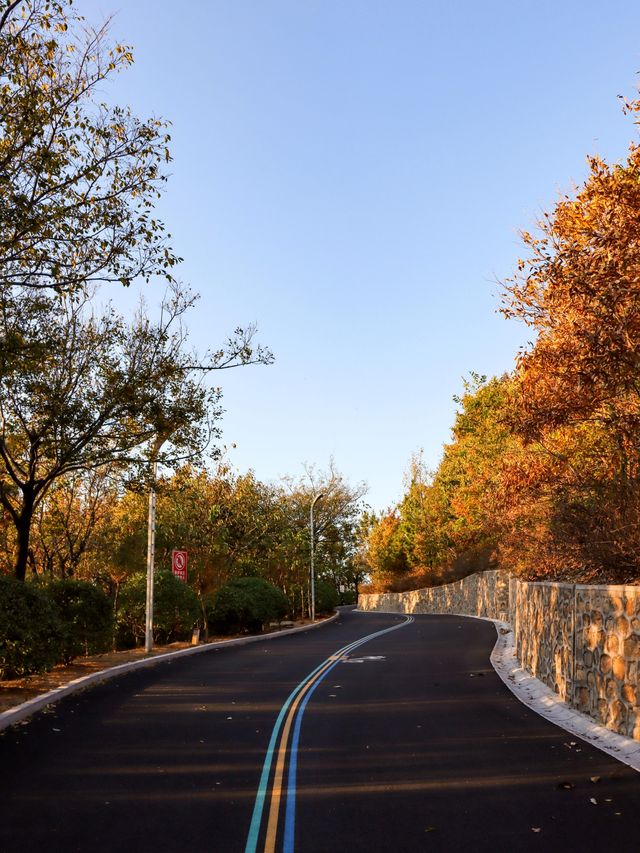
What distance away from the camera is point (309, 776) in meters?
9.14

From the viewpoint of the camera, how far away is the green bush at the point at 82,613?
873 inches

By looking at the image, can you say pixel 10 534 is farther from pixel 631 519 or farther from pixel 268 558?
pixel 631 519

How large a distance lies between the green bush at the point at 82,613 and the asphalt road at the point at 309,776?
19.3ft

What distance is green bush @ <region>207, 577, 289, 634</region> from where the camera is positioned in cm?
3709

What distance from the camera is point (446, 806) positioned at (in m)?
7.78

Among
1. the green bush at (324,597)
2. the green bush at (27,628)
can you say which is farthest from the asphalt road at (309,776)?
the green bush at (324,597)

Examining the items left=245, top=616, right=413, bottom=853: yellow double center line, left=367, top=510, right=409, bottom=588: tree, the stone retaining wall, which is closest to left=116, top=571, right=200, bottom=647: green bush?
left=245, top=616, right=413, bottom=853: yellow double center line

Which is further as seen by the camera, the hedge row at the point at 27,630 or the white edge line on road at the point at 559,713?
the hedge row at the point at 27,630

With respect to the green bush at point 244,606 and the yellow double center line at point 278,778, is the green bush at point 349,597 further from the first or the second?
the yellow double center line at point 278,778

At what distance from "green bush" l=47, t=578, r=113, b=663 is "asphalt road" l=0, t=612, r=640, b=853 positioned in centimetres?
589

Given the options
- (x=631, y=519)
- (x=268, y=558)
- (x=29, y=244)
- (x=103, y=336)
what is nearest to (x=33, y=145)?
(x=29, y=244)

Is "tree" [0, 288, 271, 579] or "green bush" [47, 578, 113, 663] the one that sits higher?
"tree" [0, 288, 271, 579]

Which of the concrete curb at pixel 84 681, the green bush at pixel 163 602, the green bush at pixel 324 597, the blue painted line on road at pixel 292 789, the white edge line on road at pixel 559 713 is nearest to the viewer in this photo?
the blue painted line on road at pixel 292 789

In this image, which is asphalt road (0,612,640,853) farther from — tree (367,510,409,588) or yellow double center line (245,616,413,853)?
tree (367,510,409,588)
